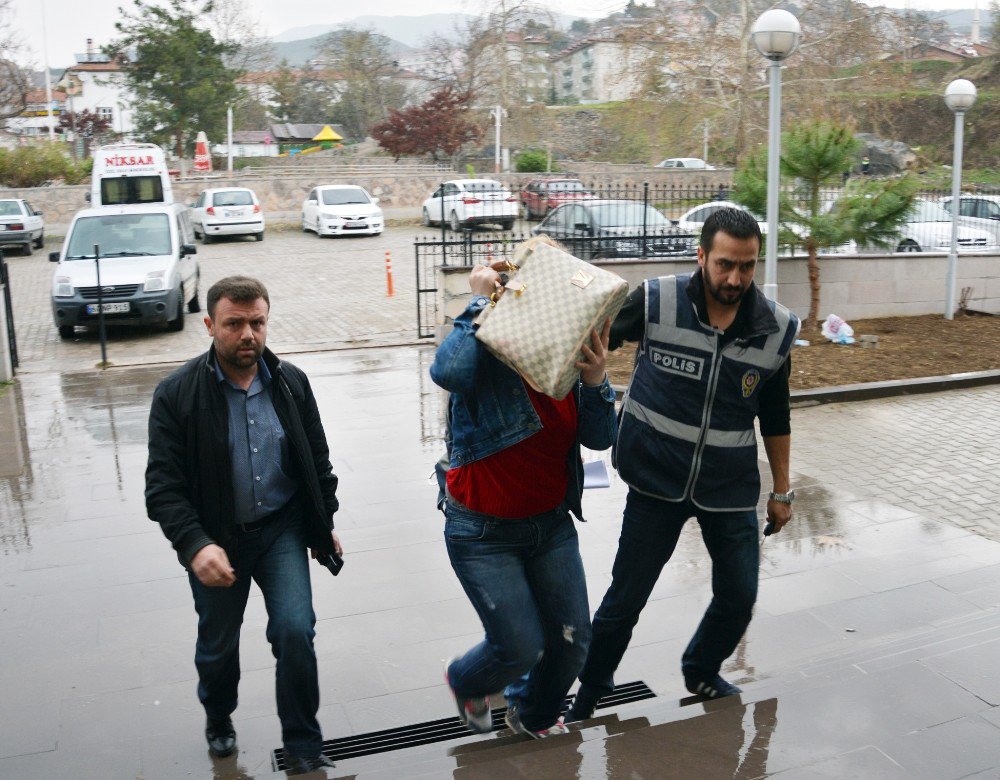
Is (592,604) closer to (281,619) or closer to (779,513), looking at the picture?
(779,513)

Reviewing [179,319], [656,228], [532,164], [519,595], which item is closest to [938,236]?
[656,228]

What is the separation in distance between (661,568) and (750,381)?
2.58 ft

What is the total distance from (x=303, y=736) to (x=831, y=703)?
202 cm

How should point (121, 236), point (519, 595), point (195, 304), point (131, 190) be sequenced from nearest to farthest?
point (519, 595)
point (121, 236)
point (195, 304)
point (131, 190)

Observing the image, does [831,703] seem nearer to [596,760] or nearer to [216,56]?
[596,760]

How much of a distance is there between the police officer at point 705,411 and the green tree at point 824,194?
8828 millimetres

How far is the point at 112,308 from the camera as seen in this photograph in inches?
548

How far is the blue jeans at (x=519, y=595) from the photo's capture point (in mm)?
3236

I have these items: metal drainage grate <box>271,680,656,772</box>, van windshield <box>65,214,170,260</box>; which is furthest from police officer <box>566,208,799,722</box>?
van windshield <box>65,214,170,260</box>

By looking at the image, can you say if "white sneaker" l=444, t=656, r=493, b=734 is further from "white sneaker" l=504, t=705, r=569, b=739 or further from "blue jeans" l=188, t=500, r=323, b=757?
"blue jeans" l=188, t=500, r=323, b=757

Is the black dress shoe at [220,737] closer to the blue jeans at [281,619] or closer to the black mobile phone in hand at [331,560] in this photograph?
the blue jeans at [281,619]

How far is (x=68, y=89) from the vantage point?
258 ft

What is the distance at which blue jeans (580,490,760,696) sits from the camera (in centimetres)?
365

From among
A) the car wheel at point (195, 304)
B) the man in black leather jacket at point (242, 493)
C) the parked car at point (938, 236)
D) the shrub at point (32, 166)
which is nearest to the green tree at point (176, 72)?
the shrub at point (32, 166)
